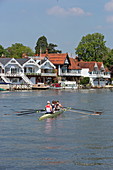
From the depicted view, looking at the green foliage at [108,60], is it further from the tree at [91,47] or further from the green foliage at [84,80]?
the green foliage at [84,80]

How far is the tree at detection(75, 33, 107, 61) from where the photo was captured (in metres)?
144

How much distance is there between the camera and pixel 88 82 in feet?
430

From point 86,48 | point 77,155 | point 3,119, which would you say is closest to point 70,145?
point 77,155

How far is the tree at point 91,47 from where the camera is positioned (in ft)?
473

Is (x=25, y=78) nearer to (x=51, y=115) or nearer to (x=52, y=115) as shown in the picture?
(x=52, y=115)

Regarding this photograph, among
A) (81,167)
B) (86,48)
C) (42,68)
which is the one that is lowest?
(81,167)

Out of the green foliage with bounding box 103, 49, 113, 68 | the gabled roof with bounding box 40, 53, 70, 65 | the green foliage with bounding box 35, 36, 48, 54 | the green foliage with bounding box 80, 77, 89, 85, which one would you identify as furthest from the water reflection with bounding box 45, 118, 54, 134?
the green foliage with bounding box 35, 36, 48, 54

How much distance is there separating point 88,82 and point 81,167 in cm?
11210

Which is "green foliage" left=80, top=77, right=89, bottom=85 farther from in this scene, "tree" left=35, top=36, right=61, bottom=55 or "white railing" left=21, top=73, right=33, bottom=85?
"tree" left=35, top=36, right=61, bottom=55

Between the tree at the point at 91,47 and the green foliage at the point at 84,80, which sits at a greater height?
the tree at the point at 91,47

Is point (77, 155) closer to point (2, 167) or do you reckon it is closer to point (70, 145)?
point (70, 145)

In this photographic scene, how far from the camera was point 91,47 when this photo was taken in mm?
144375

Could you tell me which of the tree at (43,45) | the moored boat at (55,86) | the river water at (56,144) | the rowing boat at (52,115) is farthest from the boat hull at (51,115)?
the tree at (43,45)

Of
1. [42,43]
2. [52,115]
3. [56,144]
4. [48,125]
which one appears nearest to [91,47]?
[42,43]
